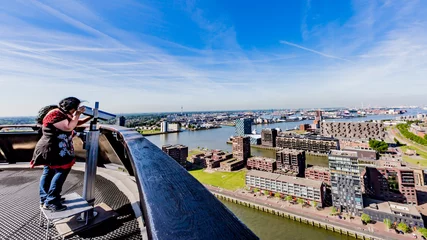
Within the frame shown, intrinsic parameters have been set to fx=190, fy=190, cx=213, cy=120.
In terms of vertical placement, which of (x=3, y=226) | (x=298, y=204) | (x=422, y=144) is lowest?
(x=298, y=204)

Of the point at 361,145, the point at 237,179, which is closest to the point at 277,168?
the point at 237,179

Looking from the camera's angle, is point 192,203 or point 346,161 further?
point 346,161

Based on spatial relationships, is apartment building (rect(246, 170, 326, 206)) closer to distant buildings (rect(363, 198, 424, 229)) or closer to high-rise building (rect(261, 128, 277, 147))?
distant buildings (rect(363, 198, 424, 229))

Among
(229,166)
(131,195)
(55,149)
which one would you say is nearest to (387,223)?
(229,166)

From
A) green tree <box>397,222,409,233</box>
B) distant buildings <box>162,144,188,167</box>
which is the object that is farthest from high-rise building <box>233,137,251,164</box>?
green tree <box>397,222,409,233</box>

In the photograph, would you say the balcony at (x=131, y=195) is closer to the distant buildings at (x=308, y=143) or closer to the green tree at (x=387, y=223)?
the green tree at (x=387, y=223)

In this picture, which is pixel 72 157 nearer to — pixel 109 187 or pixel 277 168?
pixel 109 187
